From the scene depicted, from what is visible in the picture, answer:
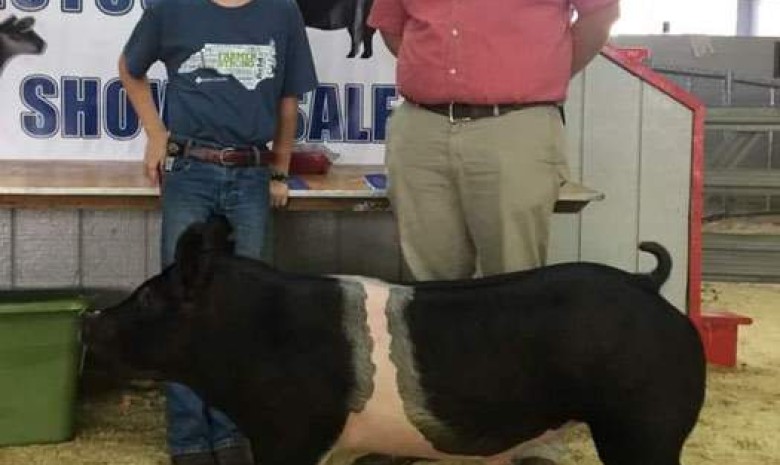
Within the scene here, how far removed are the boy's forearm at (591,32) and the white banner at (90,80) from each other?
1.13 meters

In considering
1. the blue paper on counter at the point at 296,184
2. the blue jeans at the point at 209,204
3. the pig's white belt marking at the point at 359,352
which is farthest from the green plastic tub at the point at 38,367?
the pig's white belt marking at the point at 359,352

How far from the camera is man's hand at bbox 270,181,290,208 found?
3.13 meters

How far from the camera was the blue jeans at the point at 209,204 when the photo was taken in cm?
296

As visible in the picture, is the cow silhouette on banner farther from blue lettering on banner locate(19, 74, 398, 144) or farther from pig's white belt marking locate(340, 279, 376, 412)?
pig's white belt marking locate(340, 279, 376, 412)

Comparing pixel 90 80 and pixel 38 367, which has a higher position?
pixel 90 80

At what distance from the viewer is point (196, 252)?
7.85 ft

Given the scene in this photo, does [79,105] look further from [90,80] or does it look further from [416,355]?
[416,355]

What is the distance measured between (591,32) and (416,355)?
84 centimetres

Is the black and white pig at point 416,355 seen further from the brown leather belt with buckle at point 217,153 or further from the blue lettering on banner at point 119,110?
the blue lettering on banner at point 119,110

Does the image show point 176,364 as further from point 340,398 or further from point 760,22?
point 760,22

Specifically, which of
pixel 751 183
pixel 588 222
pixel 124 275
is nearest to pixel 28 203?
pixel 124 275

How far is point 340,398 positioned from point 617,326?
55 cm

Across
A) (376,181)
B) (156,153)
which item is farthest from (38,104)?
(376,181)

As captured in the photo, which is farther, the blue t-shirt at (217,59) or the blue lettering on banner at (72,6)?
the blue lettering on banner at (72,6)
